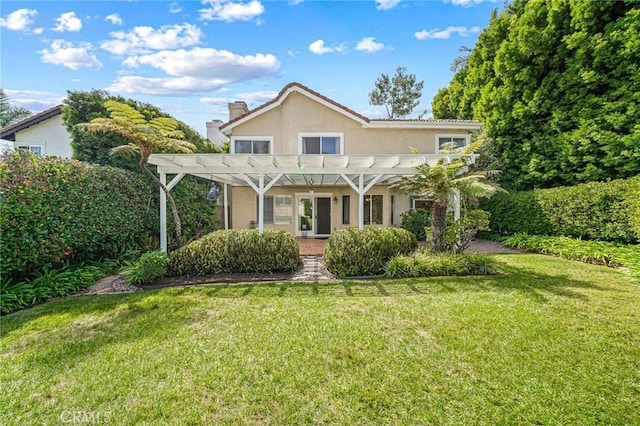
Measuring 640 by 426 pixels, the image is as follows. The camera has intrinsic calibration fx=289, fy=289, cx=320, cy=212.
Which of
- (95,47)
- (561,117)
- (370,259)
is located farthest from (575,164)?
(95,47)

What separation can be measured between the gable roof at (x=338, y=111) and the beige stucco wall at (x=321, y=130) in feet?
0.73

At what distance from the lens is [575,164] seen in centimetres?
1294

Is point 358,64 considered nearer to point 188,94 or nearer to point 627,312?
point 188,94

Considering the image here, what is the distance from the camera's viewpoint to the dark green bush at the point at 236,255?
8266 mm

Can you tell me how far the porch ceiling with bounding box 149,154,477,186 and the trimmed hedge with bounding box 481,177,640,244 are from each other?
16.6ft

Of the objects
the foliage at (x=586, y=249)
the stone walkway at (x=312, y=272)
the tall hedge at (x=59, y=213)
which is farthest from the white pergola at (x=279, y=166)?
the foliage at (x=586, y=249)

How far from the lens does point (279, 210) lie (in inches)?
656

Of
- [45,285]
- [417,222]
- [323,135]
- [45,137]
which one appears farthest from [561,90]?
[45,137]

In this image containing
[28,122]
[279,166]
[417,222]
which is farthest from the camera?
[28,122]

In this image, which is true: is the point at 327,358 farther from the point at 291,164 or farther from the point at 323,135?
the point at 323,135

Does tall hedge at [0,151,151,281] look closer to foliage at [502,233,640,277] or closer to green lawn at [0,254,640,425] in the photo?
green lawn at [0,254,640,425]

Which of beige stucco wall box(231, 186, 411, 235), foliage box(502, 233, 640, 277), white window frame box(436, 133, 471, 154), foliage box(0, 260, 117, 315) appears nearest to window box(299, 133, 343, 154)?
beige stucco wall box(231, 186, 411, 235)

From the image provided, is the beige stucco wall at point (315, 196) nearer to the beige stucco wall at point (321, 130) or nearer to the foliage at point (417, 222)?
the foliage at point (417, 222)

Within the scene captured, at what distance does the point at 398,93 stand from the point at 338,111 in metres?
20.3
